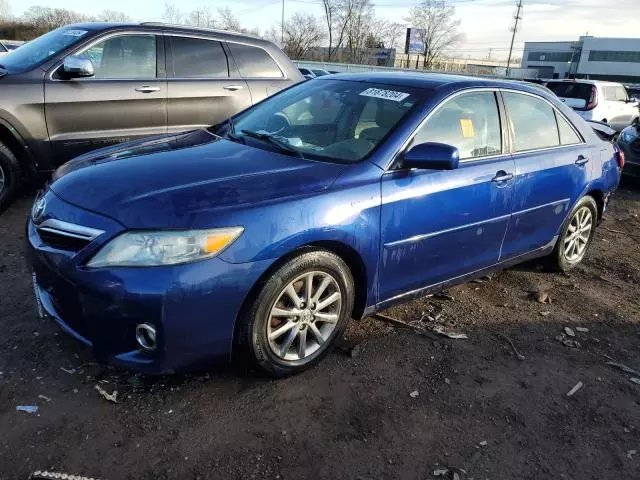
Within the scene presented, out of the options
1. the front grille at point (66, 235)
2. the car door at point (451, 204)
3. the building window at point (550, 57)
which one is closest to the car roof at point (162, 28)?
the front grille at point (66, 235)

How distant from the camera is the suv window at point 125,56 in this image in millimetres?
5539

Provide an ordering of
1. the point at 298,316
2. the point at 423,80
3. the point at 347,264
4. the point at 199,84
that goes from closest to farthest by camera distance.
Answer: the point at 298,316 < the point at 347,264 < the point at 423,80 < the point at 199,84

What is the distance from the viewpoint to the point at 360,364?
10.6ft

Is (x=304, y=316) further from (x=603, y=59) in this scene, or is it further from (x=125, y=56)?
(x=603, y=59)

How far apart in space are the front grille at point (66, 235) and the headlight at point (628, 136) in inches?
368

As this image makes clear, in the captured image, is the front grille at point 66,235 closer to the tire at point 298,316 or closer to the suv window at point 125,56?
the tire at point 298,316

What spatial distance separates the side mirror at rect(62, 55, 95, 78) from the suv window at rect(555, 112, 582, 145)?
4.22m

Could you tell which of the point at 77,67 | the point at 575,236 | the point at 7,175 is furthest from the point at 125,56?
the point at 575,236

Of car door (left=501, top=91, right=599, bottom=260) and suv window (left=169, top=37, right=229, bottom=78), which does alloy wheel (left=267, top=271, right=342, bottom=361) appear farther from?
suv window (left=169, top=37, right=229, bottom=78)

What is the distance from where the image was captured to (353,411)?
281 centimetres

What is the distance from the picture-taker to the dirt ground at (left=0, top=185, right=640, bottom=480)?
2.42 m

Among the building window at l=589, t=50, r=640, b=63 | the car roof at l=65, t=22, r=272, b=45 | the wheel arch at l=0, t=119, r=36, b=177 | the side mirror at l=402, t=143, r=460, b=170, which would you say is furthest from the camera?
the building window at l=589, t=50, r=640, b=63

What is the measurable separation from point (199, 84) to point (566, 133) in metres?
3.80

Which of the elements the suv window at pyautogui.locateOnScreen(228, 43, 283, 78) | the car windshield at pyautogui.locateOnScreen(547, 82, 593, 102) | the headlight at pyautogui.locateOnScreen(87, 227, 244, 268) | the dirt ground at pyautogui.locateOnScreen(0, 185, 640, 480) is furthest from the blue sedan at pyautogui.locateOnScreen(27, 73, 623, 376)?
the car windshield at pyautogui.locateOnScreen(547, 82, 593, 102)
